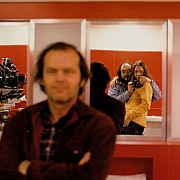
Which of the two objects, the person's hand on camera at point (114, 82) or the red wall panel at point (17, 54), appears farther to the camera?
the red wall panel at point (17, 54)

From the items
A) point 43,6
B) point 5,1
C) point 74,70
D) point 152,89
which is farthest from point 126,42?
point 74,70

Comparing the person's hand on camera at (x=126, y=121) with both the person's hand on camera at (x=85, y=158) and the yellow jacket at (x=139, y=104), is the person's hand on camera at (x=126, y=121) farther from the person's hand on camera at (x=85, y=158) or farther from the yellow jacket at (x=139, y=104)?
the person's hand on camera at (x=85, y=158)

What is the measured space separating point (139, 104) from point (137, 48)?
0.62m

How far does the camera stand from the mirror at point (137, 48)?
11.8 feet

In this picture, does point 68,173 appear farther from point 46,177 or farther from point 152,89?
point 152,89

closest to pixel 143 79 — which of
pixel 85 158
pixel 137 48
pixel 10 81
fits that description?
pixel 137 48

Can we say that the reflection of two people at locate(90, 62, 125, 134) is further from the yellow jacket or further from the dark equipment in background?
the dark equipment in background

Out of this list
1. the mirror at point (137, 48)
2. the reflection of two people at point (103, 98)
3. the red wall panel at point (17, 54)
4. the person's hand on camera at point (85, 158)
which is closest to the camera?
the person's hand on camera at point (85, 158)

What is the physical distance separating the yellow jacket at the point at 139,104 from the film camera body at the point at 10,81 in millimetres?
1167

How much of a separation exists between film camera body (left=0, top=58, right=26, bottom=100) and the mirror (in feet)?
2.85

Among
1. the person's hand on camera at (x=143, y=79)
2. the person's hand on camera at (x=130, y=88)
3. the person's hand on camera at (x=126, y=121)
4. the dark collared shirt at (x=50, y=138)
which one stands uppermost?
the person's hand on camera at (x=143, y=79)

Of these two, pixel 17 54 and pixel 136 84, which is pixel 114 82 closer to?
pixel 136 84

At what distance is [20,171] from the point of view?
62.4 inches

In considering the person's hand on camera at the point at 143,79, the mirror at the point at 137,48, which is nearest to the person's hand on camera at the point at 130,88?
the person's hand on camera at the point at 143,79
